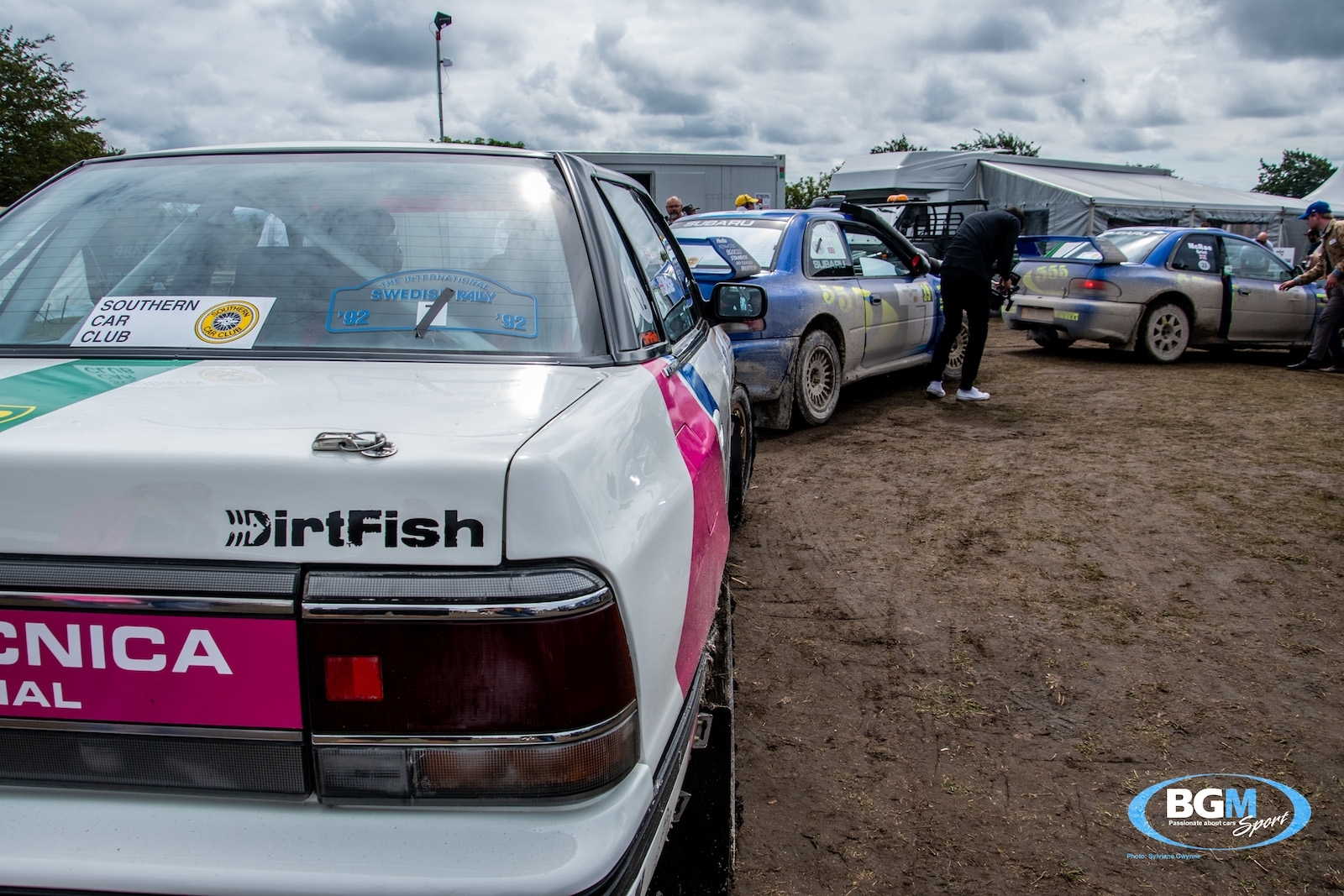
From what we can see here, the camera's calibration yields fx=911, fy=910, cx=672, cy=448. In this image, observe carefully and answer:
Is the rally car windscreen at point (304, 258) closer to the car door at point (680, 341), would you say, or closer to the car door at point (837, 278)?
Answer: the car door at point (680, 341)

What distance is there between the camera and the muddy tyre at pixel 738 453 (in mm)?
3971

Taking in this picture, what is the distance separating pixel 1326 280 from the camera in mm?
9188

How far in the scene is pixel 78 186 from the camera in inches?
88.6

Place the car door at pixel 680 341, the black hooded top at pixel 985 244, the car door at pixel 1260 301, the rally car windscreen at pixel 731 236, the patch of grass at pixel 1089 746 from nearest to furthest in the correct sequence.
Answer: the car door at pixel 680 341 → the patch of grass at pixel 1089 746 → the rally car windscreen at pixel 731 236 → the black hooded top at pixel 985 244 → the car door at pixel 1260 301

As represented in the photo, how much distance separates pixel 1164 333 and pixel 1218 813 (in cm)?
871

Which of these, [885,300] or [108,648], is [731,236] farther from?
[108,648]

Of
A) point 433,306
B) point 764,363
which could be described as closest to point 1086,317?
point 764,363

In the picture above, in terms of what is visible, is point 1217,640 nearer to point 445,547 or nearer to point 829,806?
point 829,806

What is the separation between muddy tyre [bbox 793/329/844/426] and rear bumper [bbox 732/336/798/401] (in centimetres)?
15

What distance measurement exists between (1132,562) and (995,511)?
82 centimetres

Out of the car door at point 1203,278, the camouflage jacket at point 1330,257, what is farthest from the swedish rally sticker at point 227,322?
the camouflage jacket at point 1330,257

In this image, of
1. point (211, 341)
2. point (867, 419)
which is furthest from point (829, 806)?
point (867, 419)

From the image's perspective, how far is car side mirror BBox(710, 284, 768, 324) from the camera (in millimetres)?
3443

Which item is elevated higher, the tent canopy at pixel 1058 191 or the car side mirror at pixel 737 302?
the tent canopy at pixel 1058 191
